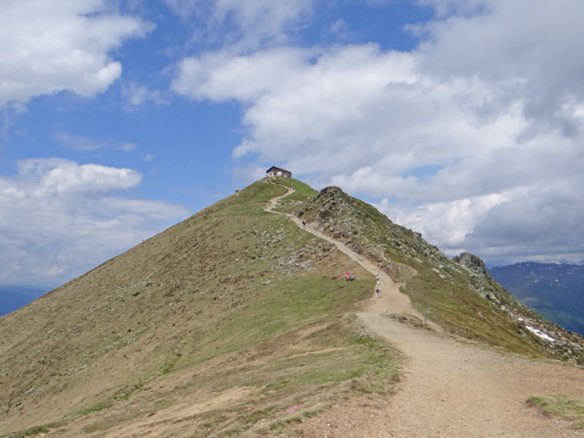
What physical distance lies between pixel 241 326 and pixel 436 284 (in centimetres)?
2832

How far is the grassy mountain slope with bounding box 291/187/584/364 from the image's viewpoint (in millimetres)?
54562

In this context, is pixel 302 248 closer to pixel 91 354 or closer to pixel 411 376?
pixel 91 354

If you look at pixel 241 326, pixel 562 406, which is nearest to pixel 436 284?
pixel 241 326

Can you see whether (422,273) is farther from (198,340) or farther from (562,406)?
(562,406)

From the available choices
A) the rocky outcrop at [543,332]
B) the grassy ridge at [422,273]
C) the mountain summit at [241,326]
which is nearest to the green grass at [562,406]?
the mountain summit at [241,326]

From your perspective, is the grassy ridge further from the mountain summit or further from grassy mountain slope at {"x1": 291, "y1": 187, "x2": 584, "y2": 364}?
the mountain summit

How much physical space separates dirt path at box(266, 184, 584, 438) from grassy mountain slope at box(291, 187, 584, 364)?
43.1 ft

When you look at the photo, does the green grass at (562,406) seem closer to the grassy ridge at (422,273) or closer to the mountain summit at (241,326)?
the mountain summit at (241,326)

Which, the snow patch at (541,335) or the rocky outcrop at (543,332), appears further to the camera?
the snow patch at (541,335)

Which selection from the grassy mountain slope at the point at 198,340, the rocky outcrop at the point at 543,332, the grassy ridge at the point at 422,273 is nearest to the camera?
the grassy mountain slope at the point at 198,340

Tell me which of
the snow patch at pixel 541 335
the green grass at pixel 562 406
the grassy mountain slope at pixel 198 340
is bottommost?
the snow patch at pixel 541 335

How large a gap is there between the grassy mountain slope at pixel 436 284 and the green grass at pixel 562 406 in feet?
74.7

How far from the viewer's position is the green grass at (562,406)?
2024cm

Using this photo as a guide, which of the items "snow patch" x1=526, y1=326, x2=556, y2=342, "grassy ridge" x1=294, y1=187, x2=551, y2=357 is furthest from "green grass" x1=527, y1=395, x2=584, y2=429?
"snow patch" x1=526, y1=326, x2=556, y2=342
